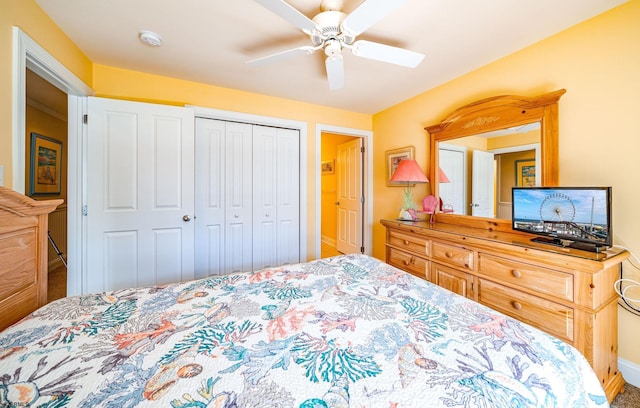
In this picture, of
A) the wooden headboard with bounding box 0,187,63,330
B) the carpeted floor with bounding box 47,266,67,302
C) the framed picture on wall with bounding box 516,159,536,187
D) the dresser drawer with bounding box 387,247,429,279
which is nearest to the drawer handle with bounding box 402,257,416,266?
the dresser drawer with bounding box 387,247,429,279

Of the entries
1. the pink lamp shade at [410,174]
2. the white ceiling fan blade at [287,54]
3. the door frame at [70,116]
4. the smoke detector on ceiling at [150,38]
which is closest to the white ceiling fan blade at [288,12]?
the white ceiling fan blade at [287,54]

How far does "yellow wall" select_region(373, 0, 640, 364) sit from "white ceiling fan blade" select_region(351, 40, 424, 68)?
1.04 meters

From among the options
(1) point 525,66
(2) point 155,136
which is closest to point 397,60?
(1) point 525,66

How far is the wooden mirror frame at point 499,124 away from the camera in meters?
1.76

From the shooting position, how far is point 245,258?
291 centimetres

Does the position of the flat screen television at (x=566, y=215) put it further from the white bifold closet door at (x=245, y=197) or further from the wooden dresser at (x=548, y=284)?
the white bifold closet door at (x=245, y=197)

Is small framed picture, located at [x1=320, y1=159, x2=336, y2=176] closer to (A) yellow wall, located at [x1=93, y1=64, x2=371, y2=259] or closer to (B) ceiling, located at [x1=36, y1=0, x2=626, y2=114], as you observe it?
(A) yellow wall, located at [x1=93, y1=64, x2=371, y2=259]

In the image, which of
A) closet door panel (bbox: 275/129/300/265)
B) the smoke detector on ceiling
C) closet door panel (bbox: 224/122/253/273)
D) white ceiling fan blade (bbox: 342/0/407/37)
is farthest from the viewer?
closet door panel (bbox: 275/129/300/265)

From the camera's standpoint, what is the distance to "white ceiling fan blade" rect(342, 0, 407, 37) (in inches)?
43.8

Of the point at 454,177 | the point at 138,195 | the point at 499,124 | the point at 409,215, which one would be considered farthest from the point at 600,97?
the point at 138,195

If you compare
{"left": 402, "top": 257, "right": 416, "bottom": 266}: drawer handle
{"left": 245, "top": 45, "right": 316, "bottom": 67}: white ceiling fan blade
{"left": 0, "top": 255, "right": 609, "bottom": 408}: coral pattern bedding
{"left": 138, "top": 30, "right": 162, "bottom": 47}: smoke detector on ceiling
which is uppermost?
{"left": 138, "top": 30, "right": 162, "bottom": 47}: smoke detector on ceiling

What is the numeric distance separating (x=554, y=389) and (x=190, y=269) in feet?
8.51

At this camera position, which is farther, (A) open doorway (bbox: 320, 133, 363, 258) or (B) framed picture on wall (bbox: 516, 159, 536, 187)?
(A) open doorway (bbox: 320, 133, 363, 258)

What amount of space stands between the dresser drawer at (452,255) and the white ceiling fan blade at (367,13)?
5.48 feet
